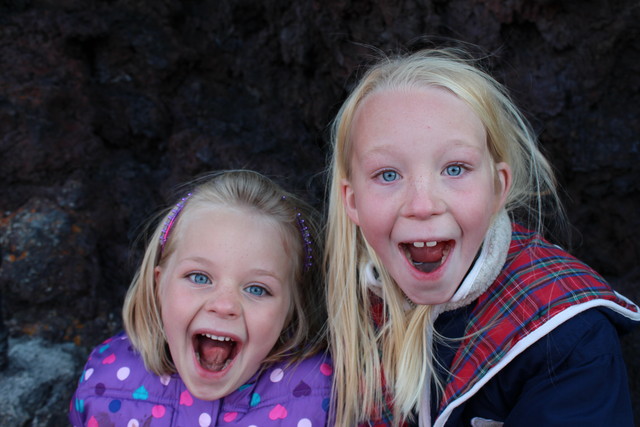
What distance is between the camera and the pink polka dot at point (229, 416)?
1874 mm

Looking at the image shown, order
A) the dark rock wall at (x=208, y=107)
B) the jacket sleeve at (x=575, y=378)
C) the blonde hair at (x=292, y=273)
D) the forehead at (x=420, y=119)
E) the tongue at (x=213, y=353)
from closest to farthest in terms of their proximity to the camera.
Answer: the jacket sleeve at (x=575, y=378) → the forehead at (x=420, y=119) → the tongue at (x=213, y=353) → the blonde hair at (x=292, y=273) → the dark rock wall at (x=208, y=107)

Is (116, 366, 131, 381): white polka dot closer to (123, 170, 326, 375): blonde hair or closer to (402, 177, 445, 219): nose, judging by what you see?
(123, 170, 326, 375): blonde hair

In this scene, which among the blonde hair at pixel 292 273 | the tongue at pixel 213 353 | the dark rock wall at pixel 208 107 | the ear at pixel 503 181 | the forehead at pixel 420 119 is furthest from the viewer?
the dark rock wall at pixel 208 107

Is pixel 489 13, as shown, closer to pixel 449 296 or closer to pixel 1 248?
pixel 449 296

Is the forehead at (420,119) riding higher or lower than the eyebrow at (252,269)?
higher

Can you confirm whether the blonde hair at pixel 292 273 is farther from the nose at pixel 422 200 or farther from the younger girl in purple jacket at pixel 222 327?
the nose at pixel 422 200

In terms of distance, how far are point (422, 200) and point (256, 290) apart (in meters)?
0.59

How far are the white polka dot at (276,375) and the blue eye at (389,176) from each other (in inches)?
26.1

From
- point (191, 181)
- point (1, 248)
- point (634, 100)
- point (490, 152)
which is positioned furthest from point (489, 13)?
point (1, 248)

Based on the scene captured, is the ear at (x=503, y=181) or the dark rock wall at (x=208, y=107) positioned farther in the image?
the dark rock wall at (x=208, y=107)

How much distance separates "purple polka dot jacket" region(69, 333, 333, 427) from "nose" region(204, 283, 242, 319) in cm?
25

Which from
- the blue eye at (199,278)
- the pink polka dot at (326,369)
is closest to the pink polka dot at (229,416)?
the pink polka dot at (326,369)

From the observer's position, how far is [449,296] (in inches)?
66.6

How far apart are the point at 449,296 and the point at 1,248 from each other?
1.68 m
